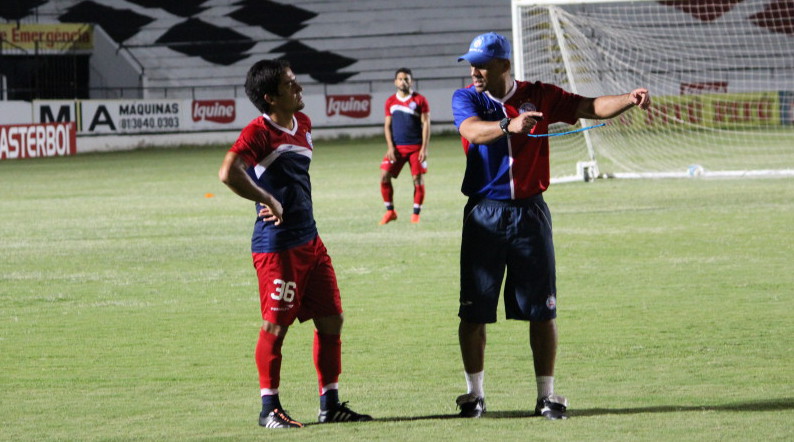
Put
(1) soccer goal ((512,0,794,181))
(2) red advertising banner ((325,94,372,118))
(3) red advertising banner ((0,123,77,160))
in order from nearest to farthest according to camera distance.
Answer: (1) soccer goal ((512,0,794,181)) < (3) red advertising banner ((0,123,77,160)) < (2) red advertising banner ((325,94,372,118))

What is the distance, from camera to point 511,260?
18.9 feet

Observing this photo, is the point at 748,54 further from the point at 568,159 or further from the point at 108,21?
the point at 108,21

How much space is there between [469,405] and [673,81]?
2751cm

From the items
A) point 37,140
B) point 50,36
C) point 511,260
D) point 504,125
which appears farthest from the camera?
point 50,36

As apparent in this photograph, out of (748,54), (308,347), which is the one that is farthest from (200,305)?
(748,54)

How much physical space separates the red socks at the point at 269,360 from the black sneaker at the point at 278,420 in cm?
13

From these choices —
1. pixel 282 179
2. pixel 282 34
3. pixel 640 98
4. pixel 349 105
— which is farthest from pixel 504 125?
pixel 282 34

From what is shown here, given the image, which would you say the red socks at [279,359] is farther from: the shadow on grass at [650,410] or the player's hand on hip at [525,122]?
the player's hand on hip at [525,122]

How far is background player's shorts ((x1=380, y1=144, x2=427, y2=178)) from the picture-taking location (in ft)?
50.8

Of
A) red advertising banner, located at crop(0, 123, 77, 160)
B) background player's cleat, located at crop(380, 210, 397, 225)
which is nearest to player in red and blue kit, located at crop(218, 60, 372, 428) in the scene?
background player's cleat, located at crop(380, 210, 397, 225)

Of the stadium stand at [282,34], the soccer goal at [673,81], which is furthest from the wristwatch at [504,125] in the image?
the stadium stand at [282,34]

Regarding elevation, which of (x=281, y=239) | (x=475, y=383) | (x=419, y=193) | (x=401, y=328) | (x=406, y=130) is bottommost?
(x=401, y=328)

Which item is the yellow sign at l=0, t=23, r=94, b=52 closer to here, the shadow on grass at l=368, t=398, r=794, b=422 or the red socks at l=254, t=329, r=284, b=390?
the red socks at l=254, t=329, r=284, b=390

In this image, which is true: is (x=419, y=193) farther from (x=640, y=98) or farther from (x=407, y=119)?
(x=640, y=98)
